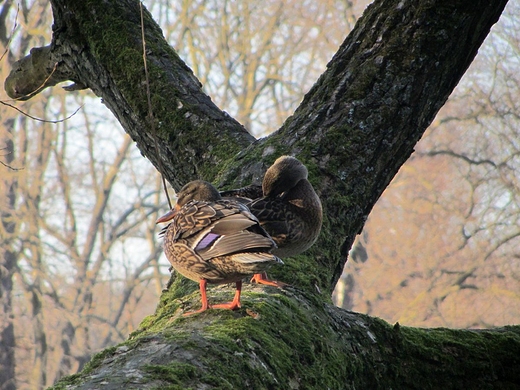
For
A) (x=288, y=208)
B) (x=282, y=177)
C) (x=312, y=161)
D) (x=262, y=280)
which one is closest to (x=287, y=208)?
(x=288, y=208)

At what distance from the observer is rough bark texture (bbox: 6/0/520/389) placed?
2871 millimetres

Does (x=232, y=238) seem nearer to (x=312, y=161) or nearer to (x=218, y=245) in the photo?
(x=218, y=245)

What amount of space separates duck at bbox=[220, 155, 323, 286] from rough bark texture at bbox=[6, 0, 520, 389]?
258 millimetres

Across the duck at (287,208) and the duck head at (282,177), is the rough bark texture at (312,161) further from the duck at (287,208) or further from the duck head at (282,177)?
the duck head at (282,177)

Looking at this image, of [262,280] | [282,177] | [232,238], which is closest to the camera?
[232,238]

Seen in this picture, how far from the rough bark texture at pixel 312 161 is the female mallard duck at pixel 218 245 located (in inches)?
7.2

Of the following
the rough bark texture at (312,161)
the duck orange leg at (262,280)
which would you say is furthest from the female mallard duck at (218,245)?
the duck orange leg at (262,280)

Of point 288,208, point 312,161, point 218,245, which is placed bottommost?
point 218,245

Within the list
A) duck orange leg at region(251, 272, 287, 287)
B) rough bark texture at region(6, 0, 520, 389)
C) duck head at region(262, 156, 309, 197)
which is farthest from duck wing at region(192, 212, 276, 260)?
duck head at region(262, 156, 309, 197)

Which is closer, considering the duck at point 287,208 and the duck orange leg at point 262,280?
the duck orange leg at point 262,280

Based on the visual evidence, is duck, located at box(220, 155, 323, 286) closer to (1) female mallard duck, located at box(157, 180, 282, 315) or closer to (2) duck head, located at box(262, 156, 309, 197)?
(2) duck head, located at box(262, 156, 309, 197)

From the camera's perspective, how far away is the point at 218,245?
11.2 ft

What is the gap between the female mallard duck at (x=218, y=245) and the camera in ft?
10.9

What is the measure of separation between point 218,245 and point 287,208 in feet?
3.08
